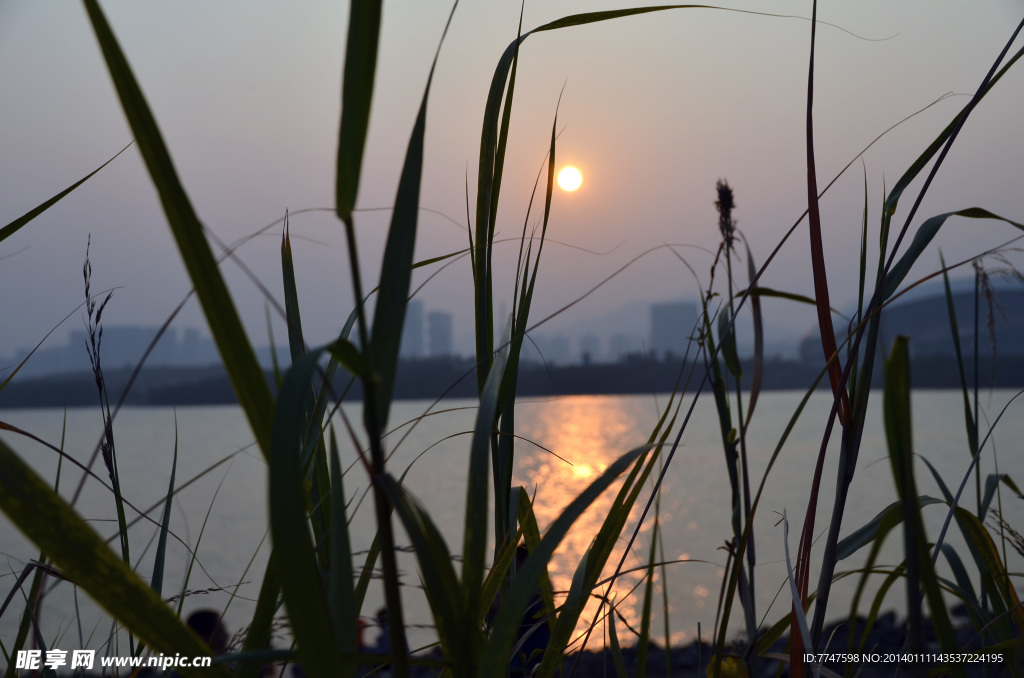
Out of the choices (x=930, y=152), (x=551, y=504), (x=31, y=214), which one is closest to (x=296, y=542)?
(x=31, y=214)

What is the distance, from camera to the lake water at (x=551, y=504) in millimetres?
2471

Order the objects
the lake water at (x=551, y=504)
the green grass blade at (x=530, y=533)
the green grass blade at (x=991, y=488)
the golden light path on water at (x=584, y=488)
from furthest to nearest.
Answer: the golden light path on water at (x=584, y=488)
the lake water at (x=551, y=504)
the green grass blade at (x=991, y=488)
the green grass blade at (x=530, y=533)

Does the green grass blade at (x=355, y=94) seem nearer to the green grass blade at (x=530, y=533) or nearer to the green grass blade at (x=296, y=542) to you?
the green grass blade at (x=296, y=542)

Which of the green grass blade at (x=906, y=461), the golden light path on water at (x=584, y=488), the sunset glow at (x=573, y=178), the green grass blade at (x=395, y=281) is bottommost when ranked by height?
the golden light path on water at (x=584, y=488)

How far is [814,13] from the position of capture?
536 mm

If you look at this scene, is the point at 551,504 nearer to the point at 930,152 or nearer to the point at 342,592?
the point at 930,152

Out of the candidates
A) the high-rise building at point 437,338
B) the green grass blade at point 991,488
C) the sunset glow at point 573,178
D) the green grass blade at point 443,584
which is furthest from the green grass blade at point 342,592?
the high-rise building at point 437,338

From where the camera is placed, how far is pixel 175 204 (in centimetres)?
31

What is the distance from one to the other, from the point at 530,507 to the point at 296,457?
0.49 meters

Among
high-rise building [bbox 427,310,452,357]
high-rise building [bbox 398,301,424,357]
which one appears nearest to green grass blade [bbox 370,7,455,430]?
high-rise building [bbox 398,301,424,357]

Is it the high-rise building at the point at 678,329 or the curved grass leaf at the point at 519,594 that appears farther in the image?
the high-rise building at the point at 678,329

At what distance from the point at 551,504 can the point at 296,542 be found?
650cm

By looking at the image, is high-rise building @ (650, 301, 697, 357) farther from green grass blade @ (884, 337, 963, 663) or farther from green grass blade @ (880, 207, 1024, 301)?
green grass blade @ (884, 337, 963, 663)

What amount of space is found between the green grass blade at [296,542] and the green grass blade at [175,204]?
0.05m
